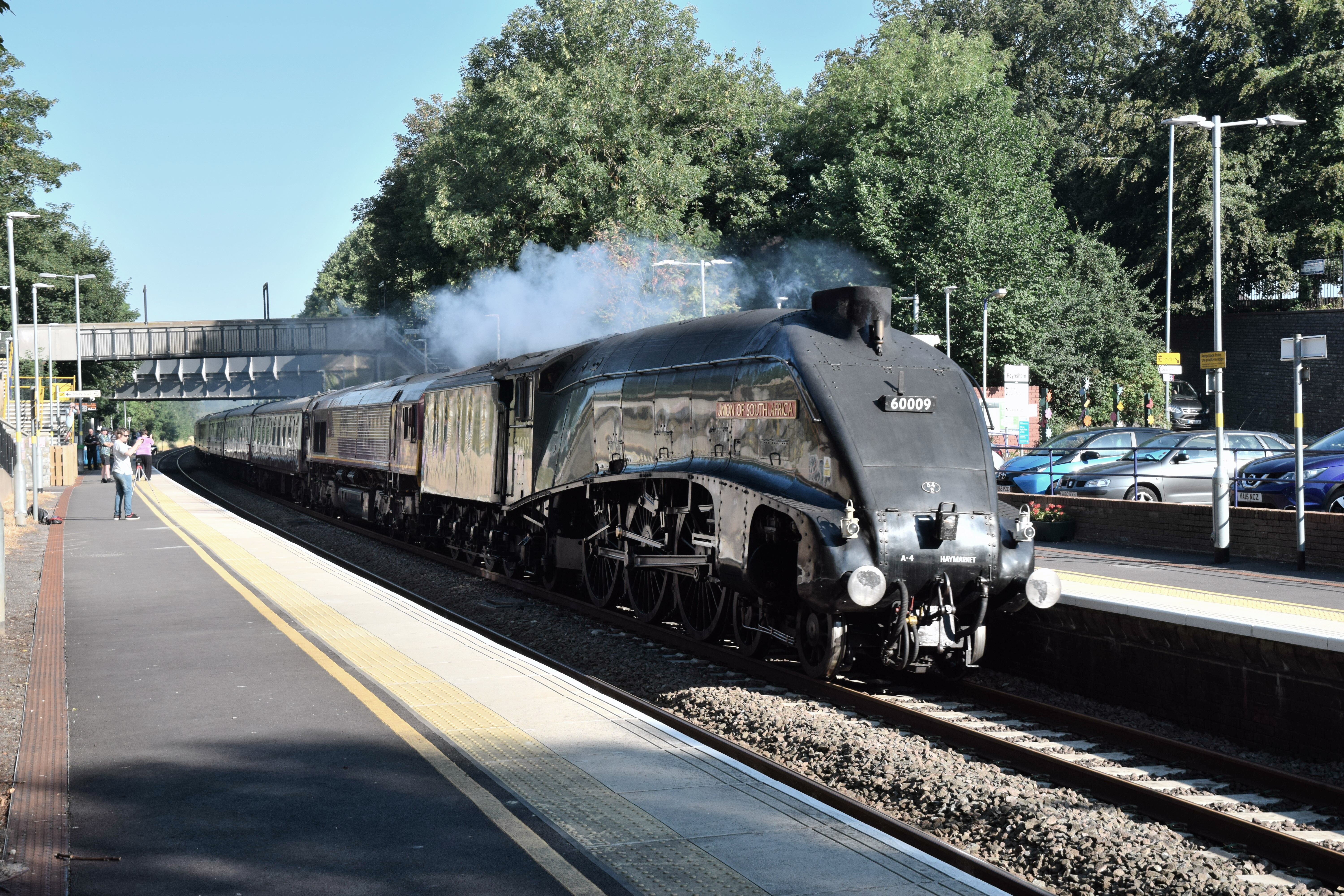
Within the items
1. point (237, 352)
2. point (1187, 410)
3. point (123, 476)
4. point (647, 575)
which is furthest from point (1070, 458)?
point (237, 352)

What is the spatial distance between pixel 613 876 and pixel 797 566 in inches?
179

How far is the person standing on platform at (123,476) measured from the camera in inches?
915

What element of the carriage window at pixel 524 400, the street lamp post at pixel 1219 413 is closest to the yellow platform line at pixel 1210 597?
the street lamp post at pixel 1219 413

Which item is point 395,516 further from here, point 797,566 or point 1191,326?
point 1191,326

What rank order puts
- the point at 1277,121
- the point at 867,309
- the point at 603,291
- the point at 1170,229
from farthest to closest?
1. the point at 603,291
2. the point at 1170,229
3. the point at 1277,121
4. the point at 867,309

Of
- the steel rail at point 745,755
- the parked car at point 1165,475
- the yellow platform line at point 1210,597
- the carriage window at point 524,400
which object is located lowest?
the steel rail at point 745,755

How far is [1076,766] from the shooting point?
721 cm

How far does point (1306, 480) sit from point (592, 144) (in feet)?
106

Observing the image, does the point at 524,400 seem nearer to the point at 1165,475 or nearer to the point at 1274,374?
the point at 1165,475

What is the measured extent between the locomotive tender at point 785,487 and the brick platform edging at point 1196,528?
5493 millimetres

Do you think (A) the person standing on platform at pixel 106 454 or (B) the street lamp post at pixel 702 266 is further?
(A) the person standing on platform at pixel 106 454

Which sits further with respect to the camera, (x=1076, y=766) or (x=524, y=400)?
(x=524, y=400)

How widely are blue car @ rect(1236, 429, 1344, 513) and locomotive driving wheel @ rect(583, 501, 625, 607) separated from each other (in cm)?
992

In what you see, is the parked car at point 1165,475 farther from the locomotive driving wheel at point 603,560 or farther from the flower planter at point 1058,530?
the locomotive driving wheel at point 603,560
